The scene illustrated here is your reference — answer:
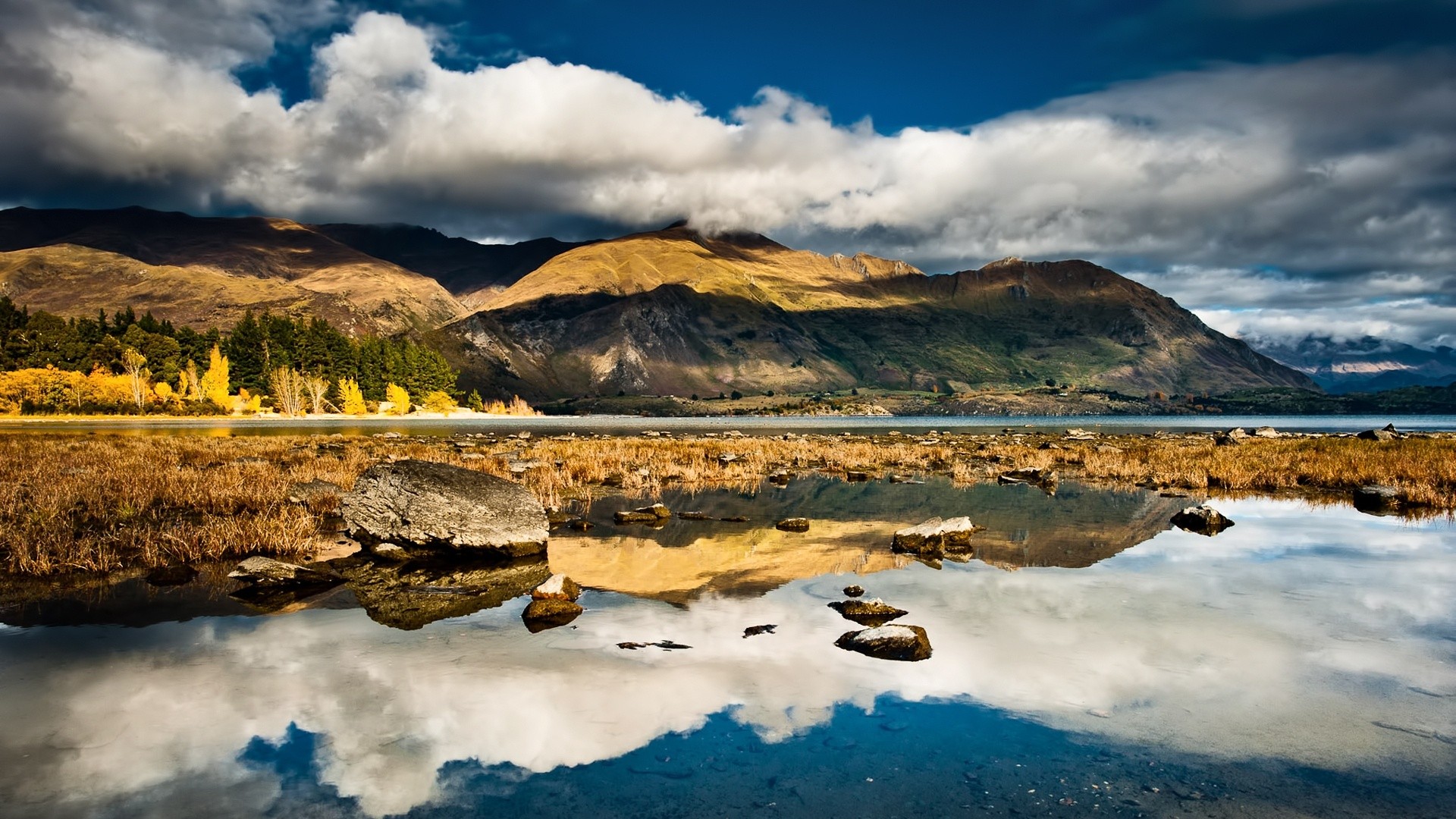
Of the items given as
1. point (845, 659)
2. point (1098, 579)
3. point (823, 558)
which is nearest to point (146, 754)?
point (845, 659)

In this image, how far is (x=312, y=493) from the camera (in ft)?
105

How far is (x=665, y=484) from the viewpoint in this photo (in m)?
44.2

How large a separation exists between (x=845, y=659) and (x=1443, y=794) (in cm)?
800

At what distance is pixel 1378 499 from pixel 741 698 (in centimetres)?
4046

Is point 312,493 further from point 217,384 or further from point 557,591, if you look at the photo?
point 217,384

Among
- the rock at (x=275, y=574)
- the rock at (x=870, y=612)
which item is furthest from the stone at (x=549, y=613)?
the rock at (x=275, y=574)

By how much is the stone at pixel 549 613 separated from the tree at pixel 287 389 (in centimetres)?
20270

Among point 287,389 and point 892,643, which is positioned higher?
point 892,643

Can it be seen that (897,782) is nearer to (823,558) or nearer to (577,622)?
(577,622)

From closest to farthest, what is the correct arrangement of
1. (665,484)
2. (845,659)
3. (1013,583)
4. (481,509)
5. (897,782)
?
(897,782) < (845,659) < (1013,583) < (481,509) < (665,484)

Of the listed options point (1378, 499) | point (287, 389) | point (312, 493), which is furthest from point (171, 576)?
point (287, 389)

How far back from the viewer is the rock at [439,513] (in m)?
22.2

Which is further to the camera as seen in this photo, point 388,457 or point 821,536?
point 388,457

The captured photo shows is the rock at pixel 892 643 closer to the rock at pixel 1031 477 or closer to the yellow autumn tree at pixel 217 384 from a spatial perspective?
the rock at pixel 1031 477
